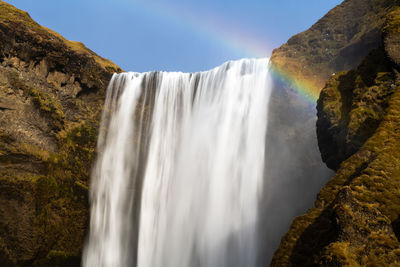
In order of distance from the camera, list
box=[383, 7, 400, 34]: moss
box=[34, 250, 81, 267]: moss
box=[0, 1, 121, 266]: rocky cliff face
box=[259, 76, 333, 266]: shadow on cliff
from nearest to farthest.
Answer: box=[383, 7, 400, 34]: moss → box=[0, 1, 121, 266]: rocky cliff face → box=[34, 250, 81, 267]: moss → box=[259, 76, 333, 266]: shadow on cliff

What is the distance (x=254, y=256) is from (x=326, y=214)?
11.4m

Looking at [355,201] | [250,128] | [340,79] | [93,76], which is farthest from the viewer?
[93,76]

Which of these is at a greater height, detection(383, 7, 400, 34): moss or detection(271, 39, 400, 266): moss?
detection(383, 7, 400, 34): moss

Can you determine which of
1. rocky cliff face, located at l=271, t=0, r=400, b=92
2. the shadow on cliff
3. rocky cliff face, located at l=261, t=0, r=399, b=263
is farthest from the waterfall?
rocky cliff face, located at l=271, t=0, r=400, b=92

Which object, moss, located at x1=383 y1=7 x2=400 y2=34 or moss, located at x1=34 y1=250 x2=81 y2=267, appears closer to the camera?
moss, located at x1=383 y1=7 x2=400 y2=34

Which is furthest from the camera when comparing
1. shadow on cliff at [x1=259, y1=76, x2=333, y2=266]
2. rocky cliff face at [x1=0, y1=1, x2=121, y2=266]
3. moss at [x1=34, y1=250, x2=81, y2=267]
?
shadow on cliff at [x1=259, y1=76, x2=333, y2=266]

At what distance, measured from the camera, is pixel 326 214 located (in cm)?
575

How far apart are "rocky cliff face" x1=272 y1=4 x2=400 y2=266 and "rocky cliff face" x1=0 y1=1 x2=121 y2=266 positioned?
15095 mm

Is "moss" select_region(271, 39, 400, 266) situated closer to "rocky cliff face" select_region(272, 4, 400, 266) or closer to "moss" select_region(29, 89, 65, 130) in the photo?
"rocky cliff face" select_region(272, 4, 400, 266)

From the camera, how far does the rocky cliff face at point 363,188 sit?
4281 mm

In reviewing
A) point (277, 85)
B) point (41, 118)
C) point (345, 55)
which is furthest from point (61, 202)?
point (345, 55)

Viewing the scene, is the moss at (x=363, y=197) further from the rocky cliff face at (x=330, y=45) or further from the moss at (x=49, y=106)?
the moss at (x=49, y=106)

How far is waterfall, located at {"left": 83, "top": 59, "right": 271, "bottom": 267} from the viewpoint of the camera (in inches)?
703

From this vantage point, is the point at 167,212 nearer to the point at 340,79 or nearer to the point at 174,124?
the point at 174,124
